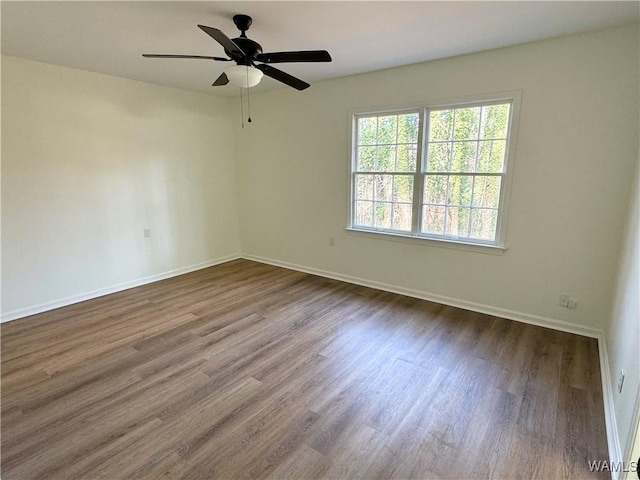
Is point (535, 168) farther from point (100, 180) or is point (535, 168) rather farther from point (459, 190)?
point (100, 180)

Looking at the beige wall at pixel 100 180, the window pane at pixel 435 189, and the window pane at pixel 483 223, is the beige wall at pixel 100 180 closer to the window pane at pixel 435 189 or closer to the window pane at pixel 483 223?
the window pane at pixel 435 189

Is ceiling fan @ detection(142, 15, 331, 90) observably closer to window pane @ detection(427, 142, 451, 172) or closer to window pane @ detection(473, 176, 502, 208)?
window pane @ detection(427, 142, 451, 172)

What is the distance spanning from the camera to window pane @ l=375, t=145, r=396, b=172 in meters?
3.85

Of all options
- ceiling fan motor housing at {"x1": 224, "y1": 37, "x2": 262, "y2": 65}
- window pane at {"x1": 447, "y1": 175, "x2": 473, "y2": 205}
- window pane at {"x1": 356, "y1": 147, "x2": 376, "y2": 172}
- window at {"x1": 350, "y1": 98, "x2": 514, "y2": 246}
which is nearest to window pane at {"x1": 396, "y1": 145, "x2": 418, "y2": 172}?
window at {"x1": 350, "y1": 98, "x2": 514, "y2": 246}

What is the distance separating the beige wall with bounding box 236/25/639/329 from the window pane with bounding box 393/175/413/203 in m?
0.54

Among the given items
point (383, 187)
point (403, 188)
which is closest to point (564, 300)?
point (403, 188)

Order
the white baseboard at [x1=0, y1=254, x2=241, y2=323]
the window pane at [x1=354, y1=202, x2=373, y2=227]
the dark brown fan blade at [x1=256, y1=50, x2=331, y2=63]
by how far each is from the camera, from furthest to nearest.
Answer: the window pane at [x1=354, y1=202, x2=373, y2=227], the white baseboard at [x1=0, y1=254, x2=241, y2=323], the dark brown fan blade at [x1=256, y1=50, x2=331, y2=63]

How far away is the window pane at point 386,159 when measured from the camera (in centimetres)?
385

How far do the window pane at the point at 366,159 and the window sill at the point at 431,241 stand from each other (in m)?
0.76

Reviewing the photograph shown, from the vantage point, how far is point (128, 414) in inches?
80.3

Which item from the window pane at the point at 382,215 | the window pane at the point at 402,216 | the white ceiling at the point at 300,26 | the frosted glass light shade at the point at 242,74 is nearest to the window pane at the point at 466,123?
the white ceiling at the point at 300,26

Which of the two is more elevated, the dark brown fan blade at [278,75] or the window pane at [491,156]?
the dark brown fan blade at [278,75]

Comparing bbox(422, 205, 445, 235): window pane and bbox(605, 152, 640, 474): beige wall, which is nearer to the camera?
bbox(605, 152, 640, 474): beige wall

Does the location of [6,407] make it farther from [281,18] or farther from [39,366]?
[281,18]
